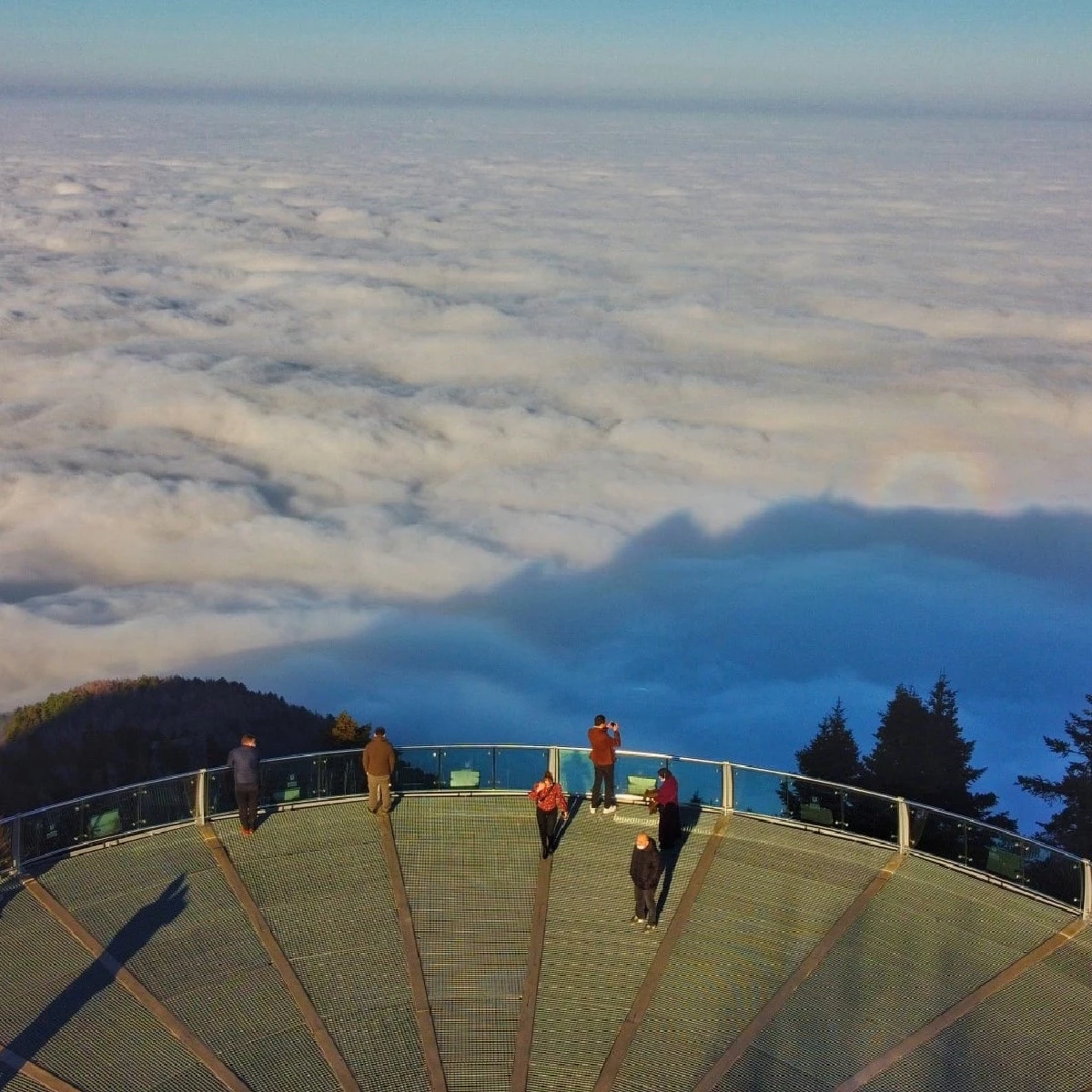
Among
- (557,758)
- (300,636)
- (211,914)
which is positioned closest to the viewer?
(211,914)

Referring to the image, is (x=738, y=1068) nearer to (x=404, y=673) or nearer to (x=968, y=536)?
(x=404, y=673)

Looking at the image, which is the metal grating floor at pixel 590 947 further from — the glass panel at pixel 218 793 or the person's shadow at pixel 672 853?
the glass panel at pixel 218 793

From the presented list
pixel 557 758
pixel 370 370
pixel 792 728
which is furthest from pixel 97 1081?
pixel 370 370

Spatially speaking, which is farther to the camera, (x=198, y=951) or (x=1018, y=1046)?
(x=198, y=951)

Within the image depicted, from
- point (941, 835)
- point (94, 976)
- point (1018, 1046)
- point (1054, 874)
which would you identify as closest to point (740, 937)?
point (1018, 1046)

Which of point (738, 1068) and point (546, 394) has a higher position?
point (738, 1068)

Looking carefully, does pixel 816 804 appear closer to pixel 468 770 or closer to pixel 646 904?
pixel 646 904

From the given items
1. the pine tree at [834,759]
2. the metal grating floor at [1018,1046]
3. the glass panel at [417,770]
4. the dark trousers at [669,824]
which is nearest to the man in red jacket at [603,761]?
the dark trousers at [669,824]
